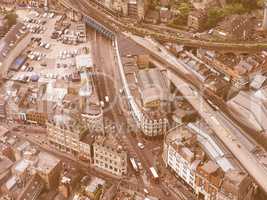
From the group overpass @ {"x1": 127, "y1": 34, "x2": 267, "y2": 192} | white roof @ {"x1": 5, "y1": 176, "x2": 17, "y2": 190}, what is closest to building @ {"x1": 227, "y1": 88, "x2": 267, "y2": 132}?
overpass @ {"x1": 127, "y1": 34, "x2": 267, "y2": 192}

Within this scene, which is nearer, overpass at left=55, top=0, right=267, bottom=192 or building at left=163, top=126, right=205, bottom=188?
building at left=163, top=126, right=205, bottom=188

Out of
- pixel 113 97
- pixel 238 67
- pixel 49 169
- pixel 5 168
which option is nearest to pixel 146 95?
pixel 113 97

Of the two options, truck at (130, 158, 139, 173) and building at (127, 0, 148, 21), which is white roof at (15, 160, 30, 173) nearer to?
truck at (130, 158, 139, 173)

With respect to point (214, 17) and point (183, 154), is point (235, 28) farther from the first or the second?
point (183, 154)

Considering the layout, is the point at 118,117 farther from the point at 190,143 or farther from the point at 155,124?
the point at 190,143

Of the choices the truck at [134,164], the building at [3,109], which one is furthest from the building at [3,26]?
the truck at [134,164]

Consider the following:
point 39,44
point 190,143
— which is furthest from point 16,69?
point 190,143
